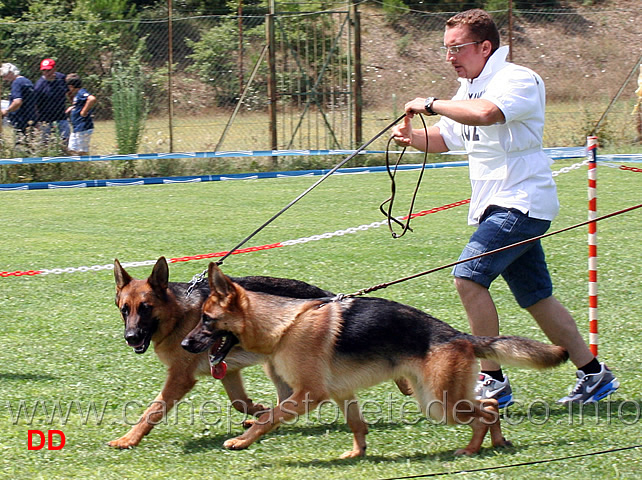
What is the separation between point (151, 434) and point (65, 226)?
746 centimetres

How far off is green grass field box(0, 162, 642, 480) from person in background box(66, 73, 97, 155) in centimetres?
306

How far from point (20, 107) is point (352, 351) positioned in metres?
13.1

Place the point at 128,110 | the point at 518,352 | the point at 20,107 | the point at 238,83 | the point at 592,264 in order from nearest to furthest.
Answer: the point at 518,352 < the point at 592,264 < the point at 20,107 < the point at 128,110 < the point at 238,83

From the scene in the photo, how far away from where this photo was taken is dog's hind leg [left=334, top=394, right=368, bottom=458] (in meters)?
4.17

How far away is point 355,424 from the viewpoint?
418 cm

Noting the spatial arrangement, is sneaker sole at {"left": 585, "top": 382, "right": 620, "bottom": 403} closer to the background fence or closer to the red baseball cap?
the background fence

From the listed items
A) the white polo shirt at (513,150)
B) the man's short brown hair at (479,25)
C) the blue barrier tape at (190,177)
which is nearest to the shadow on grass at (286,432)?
the white polo shirt at (513,150)

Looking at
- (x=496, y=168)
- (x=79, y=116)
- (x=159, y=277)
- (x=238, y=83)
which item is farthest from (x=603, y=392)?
(x=238, y=83)

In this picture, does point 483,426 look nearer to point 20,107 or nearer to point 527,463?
point 527,463

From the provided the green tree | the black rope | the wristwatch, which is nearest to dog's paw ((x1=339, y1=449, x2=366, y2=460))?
the black rope

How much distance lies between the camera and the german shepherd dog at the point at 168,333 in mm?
4363

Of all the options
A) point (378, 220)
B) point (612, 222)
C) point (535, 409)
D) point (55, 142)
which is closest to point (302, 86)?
point (55, 142)

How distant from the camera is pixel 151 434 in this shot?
4.45 m

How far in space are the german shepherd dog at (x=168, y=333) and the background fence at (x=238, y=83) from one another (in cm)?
1195
